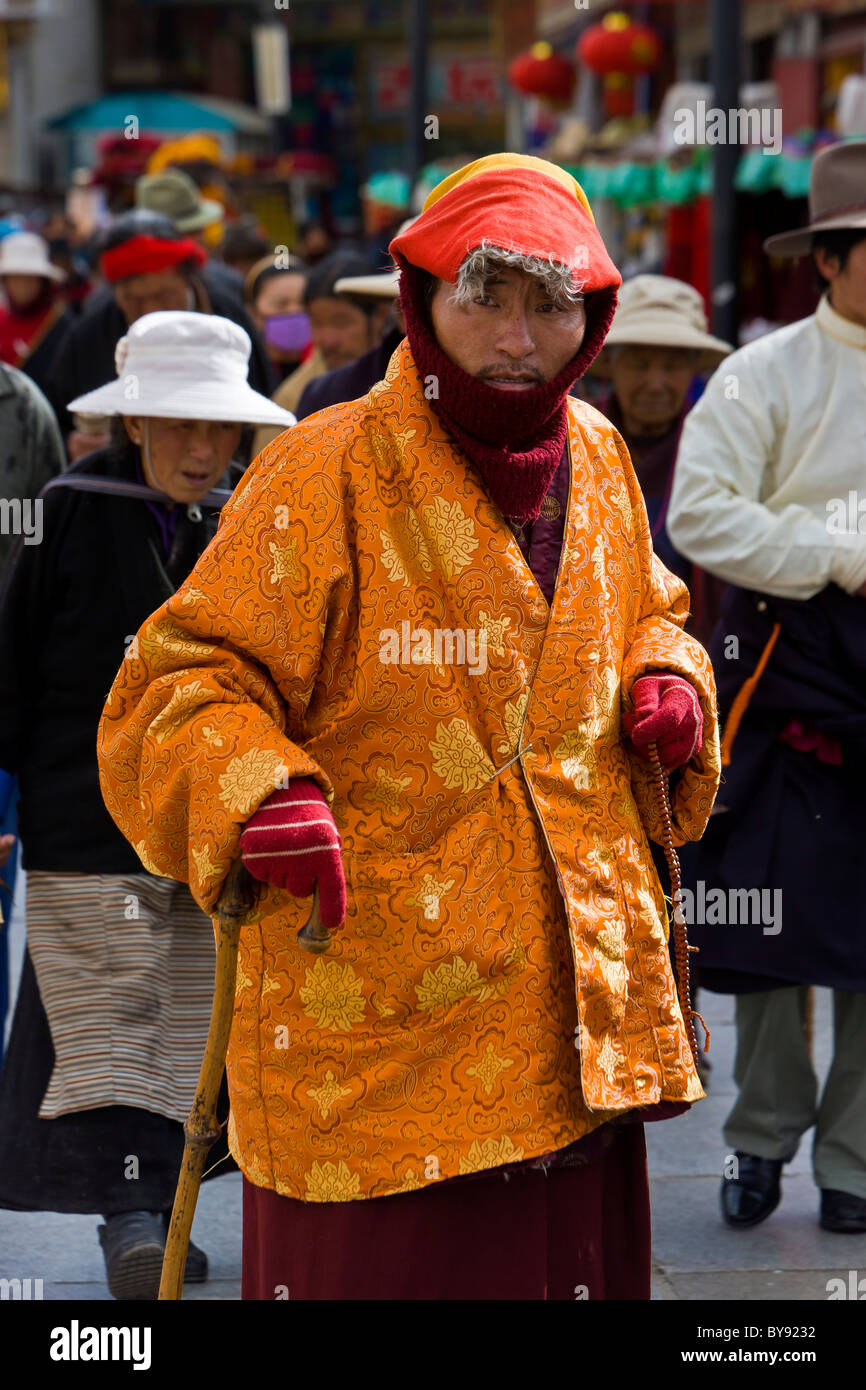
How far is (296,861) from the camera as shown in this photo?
2355 millimetres

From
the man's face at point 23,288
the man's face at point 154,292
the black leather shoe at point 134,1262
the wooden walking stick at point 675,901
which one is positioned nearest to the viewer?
the wooden walking stick at point 675,901

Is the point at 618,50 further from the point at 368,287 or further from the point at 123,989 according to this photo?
the point at 123,989

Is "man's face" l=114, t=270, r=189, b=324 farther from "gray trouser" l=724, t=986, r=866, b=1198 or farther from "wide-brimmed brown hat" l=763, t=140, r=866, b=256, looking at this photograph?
"gray trouser" l=724, t=986, r=866, b=1198

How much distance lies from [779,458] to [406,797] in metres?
1.96

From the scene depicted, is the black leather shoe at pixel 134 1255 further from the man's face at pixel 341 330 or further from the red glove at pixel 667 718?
the man's face at pixel 341 330

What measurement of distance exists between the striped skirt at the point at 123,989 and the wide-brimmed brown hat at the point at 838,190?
1908 mm

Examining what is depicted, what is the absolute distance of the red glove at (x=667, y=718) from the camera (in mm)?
2617

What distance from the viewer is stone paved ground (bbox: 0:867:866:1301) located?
4.02 meters

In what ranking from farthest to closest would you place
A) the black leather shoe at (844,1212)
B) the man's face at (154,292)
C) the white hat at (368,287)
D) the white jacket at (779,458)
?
the white hat at (368,287), the man's face at (154,292), the black leather shoe at (844,1212), the white jacket at (779,458)

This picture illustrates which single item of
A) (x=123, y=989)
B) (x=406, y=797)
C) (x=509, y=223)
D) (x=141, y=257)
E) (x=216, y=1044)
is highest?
(x=509, y=223)

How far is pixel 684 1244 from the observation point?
4.26 m

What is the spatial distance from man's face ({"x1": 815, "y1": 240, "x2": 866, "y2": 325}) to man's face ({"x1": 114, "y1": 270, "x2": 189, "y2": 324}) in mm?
2089

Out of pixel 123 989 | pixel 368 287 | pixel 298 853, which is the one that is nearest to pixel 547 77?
pixel 368 287

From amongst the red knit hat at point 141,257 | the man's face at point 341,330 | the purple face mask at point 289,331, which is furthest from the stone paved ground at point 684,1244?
the purple face mask at point 289,331
